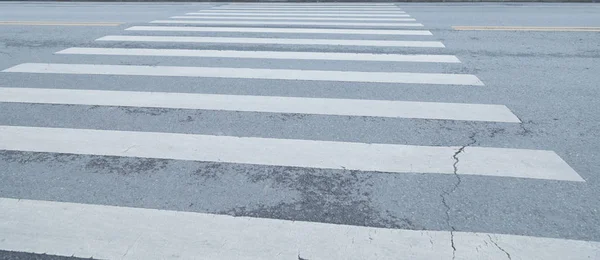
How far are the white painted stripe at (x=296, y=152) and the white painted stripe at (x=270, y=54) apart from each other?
131 inches

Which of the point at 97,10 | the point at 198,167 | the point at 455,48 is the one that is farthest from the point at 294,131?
the point at 97,10

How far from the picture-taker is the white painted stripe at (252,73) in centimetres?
596

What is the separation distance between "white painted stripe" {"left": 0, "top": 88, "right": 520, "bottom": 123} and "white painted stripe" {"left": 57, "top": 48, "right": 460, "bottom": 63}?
82.7 inches

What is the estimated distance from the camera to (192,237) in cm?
275

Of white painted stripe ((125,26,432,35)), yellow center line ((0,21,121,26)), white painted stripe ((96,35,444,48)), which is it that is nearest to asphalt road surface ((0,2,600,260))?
white painted stripe ((96,35,444,48))

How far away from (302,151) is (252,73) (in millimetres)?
2692

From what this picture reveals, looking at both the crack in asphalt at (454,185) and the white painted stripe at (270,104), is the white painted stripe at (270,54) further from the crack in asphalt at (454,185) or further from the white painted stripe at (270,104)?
the crack in asphalt at (454,185)

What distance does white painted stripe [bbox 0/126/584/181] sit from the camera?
3564 millimetres

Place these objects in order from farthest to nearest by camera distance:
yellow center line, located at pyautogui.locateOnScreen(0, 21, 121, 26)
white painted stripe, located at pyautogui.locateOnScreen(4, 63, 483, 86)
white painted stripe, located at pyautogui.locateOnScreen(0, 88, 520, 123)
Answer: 1. yellow center line, located at pyautogui.locateOnScreen(0, 21, 121, 26)
2. white painted stripe, located at pyautogui.locateOnScreen(4, 63, 483, 86)
3. white painted stripe, located at pyautogui.locateOnScreen(0, 88, 520, 123)

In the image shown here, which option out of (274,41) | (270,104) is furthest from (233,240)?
(274,41)

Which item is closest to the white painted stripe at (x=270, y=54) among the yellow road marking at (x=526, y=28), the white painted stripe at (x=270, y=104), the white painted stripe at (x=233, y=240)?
the white painted stripe at (x=270, y=104)

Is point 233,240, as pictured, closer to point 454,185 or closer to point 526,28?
point 454,185

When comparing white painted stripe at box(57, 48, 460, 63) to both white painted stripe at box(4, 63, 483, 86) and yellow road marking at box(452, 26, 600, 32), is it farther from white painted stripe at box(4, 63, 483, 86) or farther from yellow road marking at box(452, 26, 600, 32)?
yellow road marking at box(452, 26, 600, 32)

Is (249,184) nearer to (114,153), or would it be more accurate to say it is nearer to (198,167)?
(198,167)
